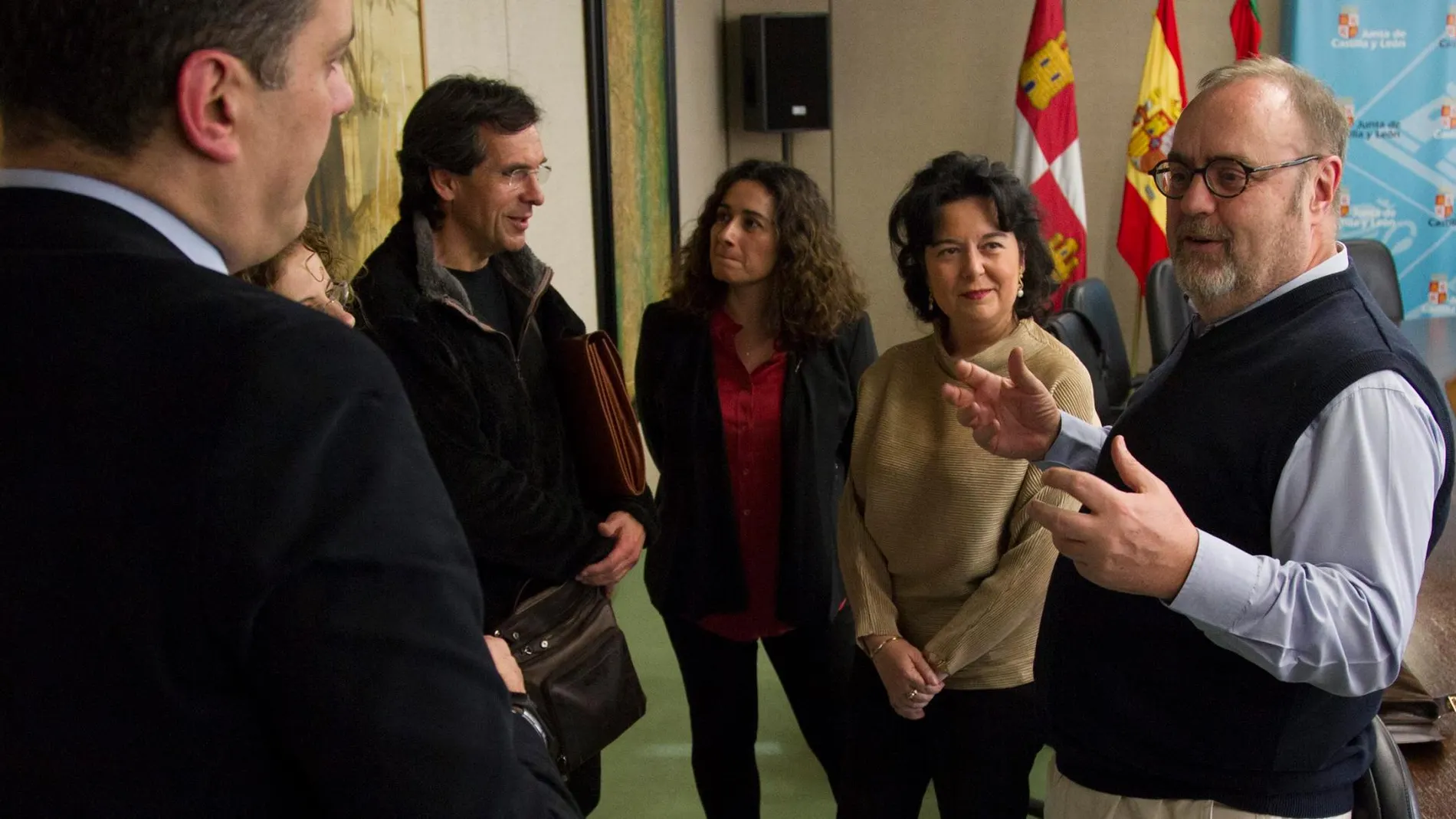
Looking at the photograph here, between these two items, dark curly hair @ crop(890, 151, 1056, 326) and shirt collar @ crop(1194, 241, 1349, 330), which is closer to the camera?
shirt collar @ crop(1194, 241, 1349, 330)

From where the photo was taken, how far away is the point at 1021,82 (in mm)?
6426

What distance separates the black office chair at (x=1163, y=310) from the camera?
179 inches

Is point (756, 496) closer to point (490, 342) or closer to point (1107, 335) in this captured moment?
point (490, 342)

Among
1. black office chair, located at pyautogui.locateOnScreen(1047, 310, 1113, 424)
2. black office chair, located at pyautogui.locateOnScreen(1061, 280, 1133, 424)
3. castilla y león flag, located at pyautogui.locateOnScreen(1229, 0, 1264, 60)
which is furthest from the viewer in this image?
castilla y león flag, located at pyautogui.locateOnScreen(1229, 0, 1264, 60)

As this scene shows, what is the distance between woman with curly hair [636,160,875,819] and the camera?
239cm

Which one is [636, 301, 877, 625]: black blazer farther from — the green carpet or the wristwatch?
the wristwatch

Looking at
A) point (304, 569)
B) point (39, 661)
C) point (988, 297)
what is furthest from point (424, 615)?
point (988, 297)

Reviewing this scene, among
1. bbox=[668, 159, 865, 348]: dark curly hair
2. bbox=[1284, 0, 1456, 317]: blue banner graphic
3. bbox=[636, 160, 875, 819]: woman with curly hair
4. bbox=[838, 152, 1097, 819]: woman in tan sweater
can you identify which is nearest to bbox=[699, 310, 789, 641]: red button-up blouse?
bbox=[636, 160, 875, 819]: woman with curly hair

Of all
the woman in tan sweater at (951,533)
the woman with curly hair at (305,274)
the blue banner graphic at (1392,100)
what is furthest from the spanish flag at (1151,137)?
the woman with curly hair at (305,274)

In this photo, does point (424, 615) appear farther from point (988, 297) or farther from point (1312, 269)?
point (988, 297)

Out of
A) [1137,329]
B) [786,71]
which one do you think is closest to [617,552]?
[786,71]

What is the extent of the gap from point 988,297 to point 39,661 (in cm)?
169

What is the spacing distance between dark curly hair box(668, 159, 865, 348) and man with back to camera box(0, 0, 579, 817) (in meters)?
1.76

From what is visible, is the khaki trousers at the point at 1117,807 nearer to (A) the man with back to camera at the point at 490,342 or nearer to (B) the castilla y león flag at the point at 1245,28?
(A) the man with back to camera at the point at 490,342
